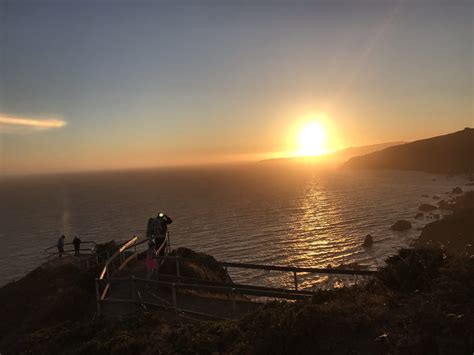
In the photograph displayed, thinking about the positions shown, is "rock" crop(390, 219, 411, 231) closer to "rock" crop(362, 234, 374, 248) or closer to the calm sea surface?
the calm sea surface

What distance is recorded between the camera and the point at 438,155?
134 meters

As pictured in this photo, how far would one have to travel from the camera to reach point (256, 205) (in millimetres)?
75438

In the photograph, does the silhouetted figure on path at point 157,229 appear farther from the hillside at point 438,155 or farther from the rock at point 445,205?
the hillside at point 438,155

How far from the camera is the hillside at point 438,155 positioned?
122000 millimetres

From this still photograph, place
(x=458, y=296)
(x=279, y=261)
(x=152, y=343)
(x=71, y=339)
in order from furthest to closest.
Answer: (x=279, y=261), (x=71, y=339), (x=152, y=343), (x=458, y=296)

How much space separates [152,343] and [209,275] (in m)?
7.35

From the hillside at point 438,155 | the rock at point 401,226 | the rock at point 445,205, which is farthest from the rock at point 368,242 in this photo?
the hillside at point 438,155

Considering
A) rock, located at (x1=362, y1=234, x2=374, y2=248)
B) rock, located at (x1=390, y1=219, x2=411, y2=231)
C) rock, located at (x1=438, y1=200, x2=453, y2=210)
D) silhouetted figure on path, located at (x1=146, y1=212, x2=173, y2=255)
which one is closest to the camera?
silhouetted figure on path, located at (x1=146, y1=212, x2=173, y2=255)

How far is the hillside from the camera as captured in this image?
122000mm

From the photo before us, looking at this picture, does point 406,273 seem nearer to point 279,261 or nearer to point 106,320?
point 106,320

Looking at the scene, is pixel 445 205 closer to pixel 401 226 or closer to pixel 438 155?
pixel 401 226

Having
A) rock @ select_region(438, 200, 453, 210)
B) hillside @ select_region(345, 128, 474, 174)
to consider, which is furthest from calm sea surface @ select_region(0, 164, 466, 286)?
hillside @ select_region(345, 128, 474, 174)

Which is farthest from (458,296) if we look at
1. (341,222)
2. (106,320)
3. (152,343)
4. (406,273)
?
(341,222)

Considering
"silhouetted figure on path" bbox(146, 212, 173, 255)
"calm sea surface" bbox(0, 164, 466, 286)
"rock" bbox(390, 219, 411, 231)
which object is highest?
"silhouetted figure on path" bbox(146, 212, 173, 255)
